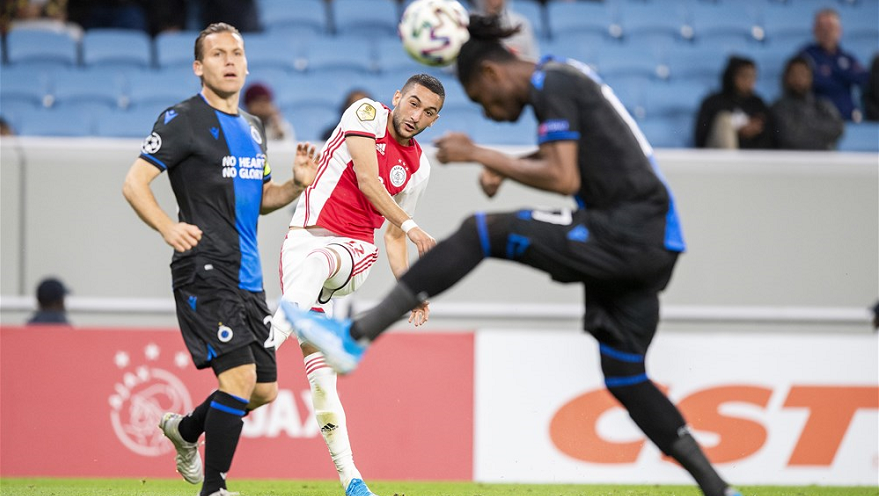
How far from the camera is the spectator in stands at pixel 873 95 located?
39.7ft

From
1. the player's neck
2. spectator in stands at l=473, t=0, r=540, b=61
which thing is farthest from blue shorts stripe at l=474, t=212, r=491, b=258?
spectator in stands at l=473, t=0, r=540, b=61

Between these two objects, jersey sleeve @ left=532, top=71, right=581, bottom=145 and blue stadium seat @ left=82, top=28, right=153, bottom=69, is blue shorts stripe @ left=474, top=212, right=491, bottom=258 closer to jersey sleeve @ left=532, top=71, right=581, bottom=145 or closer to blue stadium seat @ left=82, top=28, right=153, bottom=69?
jersey sleeve @ left=532, top=71, right=581, bottom=145

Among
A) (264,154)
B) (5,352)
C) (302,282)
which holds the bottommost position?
(5,352)

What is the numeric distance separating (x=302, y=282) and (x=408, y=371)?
251 cm

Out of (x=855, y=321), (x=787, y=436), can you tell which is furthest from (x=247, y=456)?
(x=855, y=321)

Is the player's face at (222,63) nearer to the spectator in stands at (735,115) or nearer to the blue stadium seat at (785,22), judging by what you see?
the spectator in stands at (735,115)

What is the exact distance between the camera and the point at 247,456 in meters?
8.48

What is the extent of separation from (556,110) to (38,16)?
30.0 feet

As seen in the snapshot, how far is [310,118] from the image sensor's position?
11.3 meters

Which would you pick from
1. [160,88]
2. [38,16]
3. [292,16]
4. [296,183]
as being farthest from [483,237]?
[38,16]

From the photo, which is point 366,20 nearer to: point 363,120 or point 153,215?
→ point 363,120

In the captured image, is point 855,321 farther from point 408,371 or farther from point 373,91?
point 373,91

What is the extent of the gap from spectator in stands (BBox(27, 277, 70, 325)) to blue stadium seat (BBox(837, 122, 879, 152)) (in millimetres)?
7659

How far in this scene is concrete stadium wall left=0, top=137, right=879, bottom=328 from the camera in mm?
9875
